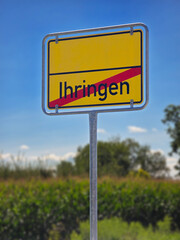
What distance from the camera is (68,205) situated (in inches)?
253

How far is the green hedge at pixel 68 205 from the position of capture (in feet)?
20.0

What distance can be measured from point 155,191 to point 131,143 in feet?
27.7

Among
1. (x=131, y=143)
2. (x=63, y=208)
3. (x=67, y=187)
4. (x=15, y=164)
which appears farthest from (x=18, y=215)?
(x=131, y=143)

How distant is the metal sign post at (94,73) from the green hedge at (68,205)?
4090mm

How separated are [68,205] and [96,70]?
4.51 meters

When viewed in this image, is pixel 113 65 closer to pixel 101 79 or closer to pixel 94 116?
pixel 101 79

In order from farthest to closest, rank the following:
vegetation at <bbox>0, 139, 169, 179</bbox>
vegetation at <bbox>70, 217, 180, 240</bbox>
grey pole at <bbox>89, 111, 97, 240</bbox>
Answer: vegetation at <bbox>0, 139, 169, 179</bbox> → vegetation at <bbox>70, 217, 180, 240</bbox> → grey pole at <bbox>89, 111, 97, 240</bbox>

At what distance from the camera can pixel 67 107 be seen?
252 centimetres

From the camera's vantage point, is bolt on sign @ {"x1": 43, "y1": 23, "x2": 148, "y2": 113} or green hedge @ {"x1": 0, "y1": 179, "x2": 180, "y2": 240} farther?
green hedge @ {"x1": 0, "y1": 179, "x2": 180, "y2": 240}

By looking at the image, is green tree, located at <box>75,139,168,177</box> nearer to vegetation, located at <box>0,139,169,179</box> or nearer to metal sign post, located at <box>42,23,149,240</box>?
vegetation, located at <box>0,139,169,179</box>

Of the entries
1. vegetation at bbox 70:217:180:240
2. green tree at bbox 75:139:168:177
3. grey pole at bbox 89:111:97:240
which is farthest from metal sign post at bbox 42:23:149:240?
green tree at bbox 75:139:168:177

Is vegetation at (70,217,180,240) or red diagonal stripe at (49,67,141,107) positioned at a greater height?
red diagonal stripe at (49,67,141,107)

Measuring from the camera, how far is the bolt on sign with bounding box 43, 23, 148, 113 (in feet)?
7.92

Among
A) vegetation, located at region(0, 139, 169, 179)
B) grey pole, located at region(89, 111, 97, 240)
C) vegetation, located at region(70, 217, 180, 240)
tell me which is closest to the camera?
grey pole, located at region(89, 111, 97, 240)
